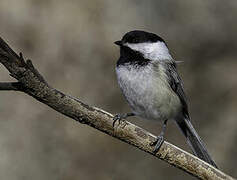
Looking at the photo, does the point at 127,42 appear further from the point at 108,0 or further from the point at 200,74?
the point at 108,0

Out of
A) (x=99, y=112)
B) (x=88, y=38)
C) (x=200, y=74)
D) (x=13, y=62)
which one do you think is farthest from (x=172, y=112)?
(x=88, y=38)

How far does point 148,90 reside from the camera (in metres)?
3.57

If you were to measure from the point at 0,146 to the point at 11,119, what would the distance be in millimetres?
329

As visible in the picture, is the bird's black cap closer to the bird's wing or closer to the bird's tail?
the bird's wing

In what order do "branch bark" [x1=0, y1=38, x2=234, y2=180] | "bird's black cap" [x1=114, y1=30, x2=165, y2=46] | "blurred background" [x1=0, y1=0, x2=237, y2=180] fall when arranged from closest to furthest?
"branch bark" [x1=0, y1=38, x2=234, y2=180] → "bird's black cap" [x1=114, y1=30, x2=165, y2=46] → "blurred background" [x1=0, y1=0, x2=237, y2=180]

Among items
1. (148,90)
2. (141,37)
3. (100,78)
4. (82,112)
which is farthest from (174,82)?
(100,78)

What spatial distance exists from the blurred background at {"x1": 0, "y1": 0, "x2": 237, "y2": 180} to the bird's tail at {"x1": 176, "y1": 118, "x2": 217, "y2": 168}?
1352 millimetres

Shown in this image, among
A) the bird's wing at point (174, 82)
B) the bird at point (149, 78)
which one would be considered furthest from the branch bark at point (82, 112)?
the bird's wing at point (174, 82)

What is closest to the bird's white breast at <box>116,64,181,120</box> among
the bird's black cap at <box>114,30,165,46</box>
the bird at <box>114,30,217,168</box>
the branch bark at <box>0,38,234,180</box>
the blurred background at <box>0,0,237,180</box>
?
the bird at <box>114,30,217,168</box>

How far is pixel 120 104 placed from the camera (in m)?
5.61

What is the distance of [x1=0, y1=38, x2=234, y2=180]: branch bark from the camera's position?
2.82 m

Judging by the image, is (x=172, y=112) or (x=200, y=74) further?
(x=200, y=74)

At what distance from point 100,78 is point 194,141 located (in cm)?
225

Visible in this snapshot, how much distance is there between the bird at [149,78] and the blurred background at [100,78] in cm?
163
